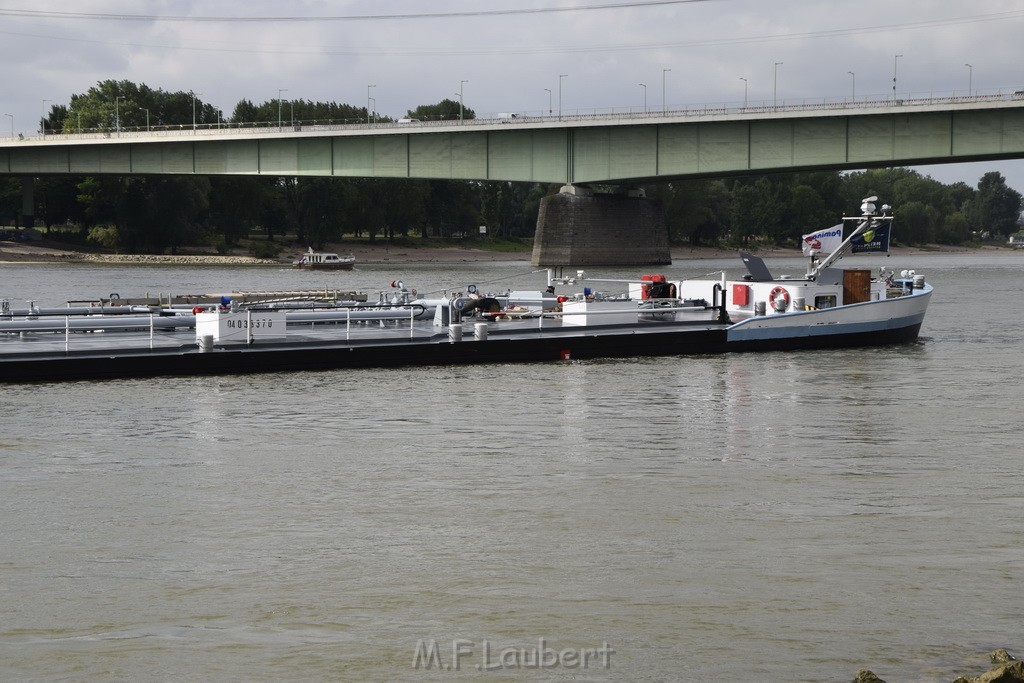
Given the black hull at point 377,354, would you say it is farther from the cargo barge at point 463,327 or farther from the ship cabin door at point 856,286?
the ship cabin door at point 856,286

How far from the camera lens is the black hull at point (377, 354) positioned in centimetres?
3152

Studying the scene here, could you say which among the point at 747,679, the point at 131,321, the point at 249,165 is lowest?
the point at 747,679

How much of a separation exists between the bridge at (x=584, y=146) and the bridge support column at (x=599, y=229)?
0.97 ft

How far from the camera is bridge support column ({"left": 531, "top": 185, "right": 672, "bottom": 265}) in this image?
10575cm

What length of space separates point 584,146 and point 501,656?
89332 mm

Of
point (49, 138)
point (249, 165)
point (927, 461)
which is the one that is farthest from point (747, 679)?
point (49, 138)

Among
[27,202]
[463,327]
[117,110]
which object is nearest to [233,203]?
[117,110]

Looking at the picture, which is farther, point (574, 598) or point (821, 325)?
point (821, 325)

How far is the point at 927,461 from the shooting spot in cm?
2209

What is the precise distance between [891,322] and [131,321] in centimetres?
2503

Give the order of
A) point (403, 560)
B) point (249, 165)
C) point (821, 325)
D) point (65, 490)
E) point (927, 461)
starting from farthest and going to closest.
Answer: point (249, 165), point (821, 325), point (927, 461), point (65, 490), point (403, 560)

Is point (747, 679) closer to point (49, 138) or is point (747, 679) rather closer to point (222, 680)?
point (222, 680)

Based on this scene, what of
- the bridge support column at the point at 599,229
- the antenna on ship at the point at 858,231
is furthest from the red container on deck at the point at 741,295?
the bridge support column at the point at 599,229

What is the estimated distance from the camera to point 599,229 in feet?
351
